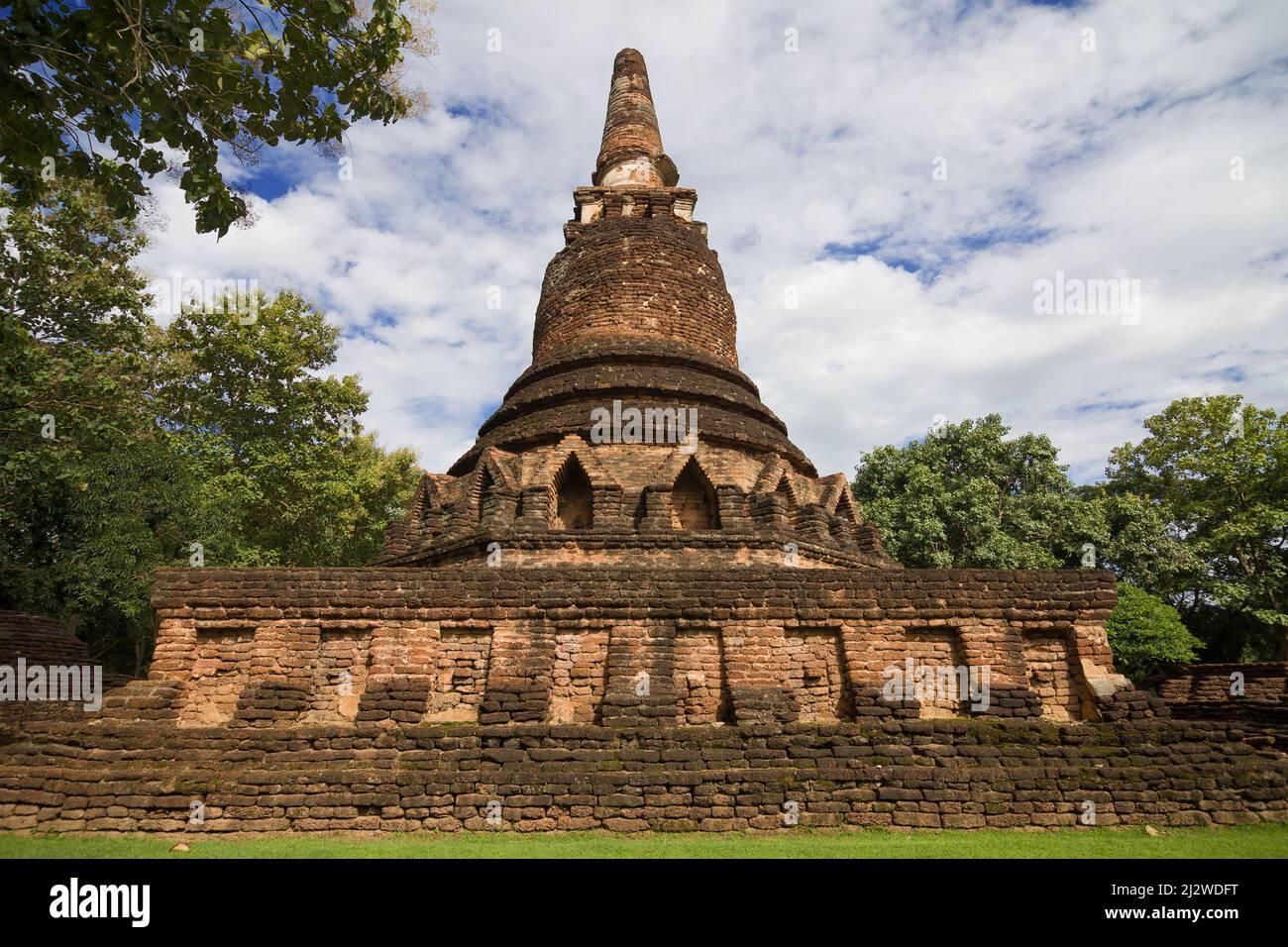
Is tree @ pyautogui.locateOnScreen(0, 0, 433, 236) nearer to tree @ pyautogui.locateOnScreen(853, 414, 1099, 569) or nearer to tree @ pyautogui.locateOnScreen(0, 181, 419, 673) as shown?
tree @ pyautogui.locateOnScreen(0, 181, 419, 673)

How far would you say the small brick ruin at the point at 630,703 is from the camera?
241 inches

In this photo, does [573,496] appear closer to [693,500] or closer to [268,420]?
[693,500]

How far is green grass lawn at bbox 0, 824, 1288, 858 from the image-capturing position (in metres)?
5.42

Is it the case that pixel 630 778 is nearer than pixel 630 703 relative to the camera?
Yes

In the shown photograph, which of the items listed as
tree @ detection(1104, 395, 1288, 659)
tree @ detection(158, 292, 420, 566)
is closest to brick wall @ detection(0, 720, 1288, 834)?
tree @ detection(158, 292, 420, 566)

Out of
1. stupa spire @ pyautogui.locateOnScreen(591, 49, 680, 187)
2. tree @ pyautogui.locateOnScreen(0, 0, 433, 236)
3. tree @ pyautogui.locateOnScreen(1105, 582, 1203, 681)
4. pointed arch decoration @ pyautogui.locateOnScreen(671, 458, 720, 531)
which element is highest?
stupa spire @ pyautogui.locateOnScreen(591, 49, 680, 187)

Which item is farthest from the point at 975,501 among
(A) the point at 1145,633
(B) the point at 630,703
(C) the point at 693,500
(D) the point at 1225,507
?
(B) the point at 630,703

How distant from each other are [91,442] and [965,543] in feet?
76.8

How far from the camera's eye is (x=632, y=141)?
1767 cm

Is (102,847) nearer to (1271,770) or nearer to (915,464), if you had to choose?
(1271,770)

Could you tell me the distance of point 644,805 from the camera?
6.07 m

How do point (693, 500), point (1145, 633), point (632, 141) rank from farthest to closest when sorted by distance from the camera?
point (1145, 633)
point (632, 141)
point (693, 500)

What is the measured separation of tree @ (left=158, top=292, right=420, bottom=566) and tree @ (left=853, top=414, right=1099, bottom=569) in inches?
690

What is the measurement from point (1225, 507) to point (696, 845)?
2749 cm
